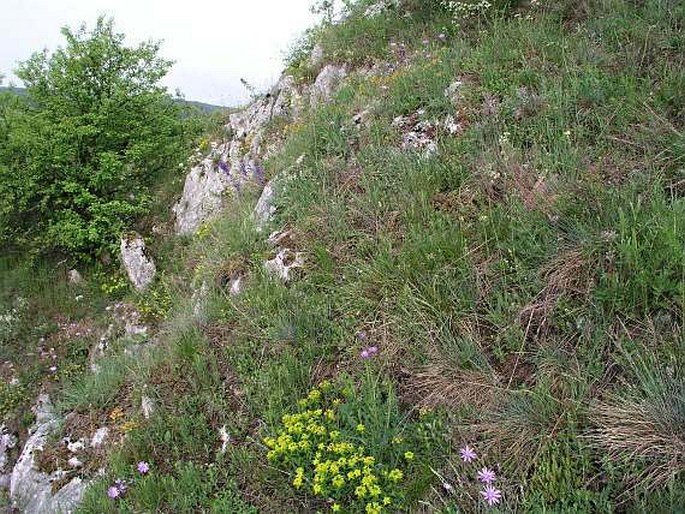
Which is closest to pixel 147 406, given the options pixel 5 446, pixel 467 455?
pixel 467 455

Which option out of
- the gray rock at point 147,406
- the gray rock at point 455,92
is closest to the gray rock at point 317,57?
the gray rock at point 455,92

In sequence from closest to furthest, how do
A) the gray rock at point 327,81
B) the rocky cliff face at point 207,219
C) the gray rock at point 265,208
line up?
the rocky cliff face at point 207,219 → the gray rock at point 265,208 → the gray rock at point 327,81

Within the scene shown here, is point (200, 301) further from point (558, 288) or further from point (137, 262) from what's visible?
point (137, 262)

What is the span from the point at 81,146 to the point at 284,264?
776 cm

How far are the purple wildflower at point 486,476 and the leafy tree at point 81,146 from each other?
9055 mm

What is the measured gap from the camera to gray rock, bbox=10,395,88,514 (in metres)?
4.09

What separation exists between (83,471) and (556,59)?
612 cm

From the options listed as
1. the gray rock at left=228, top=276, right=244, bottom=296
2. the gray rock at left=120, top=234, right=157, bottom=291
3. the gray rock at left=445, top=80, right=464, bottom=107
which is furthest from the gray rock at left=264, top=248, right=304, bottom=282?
the gray rock at left=120, top=234, right=157, bottom=291

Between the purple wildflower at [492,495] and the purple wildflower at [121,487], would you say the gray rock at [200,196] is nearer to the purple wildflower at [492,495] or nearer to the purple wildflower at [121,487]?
the purple wildflower at [121,487]

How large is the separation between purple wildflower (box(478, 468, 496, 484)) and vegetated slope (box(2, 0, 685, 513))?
7 centimetres

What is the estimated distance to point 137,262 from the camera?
931 cm

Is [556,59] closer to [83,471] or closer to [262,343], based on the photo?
[262,343]

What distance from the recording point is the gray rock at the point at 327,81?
8500 mm

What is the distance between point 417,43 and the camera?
7.73 metres
